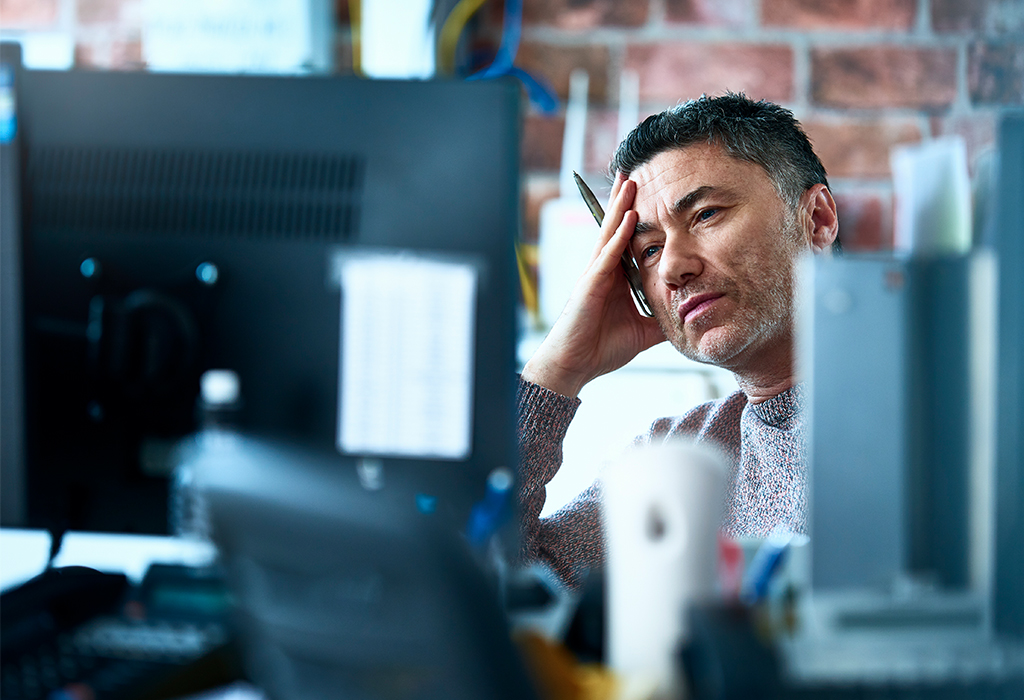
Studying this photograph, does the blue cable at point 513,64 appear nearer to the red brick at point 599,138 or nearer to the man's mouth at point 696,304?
the red brick at point 599,138

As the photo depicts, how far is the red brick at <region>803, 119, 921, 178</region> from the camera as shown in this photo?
5.46 ft

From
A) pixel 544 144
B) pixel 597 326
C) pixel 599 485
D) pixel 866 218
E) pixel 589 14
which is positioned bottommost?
pixel 599 485

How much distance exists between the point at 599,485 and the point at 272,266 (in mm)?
819

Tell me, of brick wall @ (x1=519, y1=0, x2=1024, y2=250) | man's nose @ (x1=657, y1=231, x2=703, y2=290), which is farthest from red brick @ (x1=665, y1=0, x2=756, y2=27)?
man's nose @ (x1=657, y1=231, x2=703, y2=290)

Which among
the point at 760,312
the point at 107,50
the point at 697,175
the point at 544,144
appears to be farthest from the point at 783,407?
the point at 107,50

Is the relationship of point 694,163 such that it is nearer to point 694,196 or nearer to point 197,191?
point 694,196

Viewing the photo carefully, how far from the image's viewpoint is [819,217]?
1339mm

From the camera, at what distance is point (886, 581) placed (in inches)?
19.0

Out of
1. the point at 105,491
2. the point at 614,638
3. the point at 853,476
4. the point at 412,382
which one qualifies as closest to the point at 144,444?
the point at 105,491

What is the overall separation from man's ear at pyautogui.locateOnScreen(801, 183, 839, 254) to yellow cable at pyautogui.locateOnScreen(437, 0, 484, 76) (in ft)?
2.43

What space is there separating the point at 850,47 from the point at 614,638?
60.8 inches

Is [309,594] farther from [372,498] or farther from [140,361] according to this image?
[140,361]

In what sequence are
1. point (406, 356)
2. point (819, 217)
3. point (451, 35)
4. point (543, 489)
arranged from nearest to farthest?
1. point (406, 356)
2. point (543, 489)
3. point (819, 217)
4. point (451, 35)

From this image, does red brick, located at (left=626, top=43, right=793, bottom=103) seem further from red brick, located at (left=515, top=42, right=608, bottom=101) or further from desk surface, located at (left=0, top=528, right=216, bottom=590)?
desk surface, located at (left=0, top=528, right=216, bottom=590)
